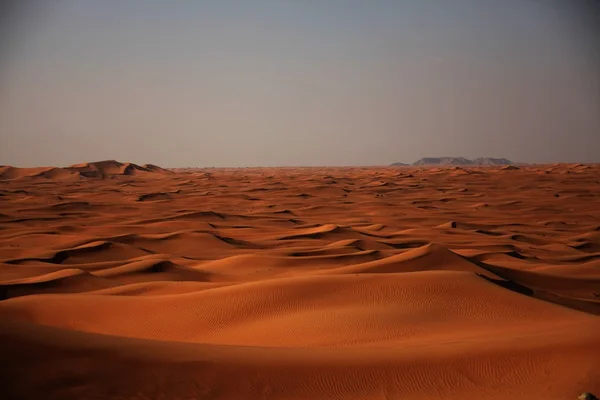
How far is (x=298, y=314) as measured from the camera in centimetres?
593

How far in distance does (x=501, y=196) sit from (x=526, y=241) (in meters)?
12.8

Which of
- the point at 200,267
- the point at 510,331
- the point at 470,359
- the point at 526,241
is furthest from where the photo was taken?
the point at 526,241

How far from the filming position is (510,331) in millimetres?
4973

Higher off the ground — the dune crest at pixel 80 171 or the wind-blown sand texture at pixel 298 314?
the dune crest at pixel 80 171

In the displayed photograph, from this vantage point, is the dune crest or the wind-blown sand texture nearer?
the wind-blown sand texture

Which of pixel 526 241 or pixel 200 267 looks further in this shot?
pixel 526 241


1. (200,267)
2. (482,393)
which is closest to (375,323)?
(482,393)

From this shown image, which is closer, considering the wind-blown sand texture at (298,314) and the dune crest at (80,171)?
the wind-blown sand texture at (298,314)

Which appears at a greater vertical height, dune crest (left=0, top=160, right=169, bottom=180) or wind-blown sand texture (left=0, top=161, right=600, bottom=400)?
dune crest (left=0, top=160, right=169, bottom=180)

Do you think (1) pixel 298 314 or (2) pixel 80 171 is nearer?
(1) pixel 298 314

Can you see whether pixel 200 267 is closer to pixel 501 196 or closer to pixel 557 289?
pixel 557 289

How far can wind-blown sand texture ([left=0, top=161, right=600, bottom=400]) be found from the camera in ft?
11.0

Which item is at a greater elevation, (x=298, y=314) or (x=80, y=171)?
(x=80, y=171)

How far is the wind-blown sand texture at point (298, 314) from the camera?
335 cm
